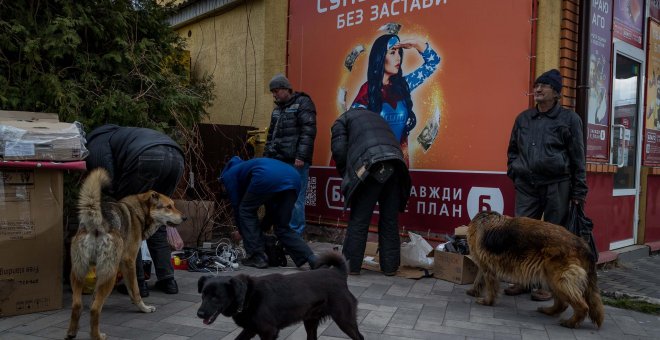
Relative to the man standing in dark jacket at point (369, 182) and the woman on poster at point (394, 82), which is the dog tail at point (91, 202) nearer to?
the man standing in dark jacket at point (369, 182)

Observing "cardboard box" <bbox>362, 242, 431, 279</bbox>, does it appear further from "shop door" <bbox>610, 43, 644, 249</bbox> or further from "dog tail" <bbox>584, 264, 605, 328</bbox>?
"shop door" <bbox>610, 43, 644, 249</bbox>

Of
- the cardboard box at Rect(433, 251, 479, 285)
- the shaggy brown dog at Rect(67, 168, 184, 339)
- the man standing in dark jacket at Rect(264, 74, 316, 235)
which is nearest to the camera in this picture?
the shaggy brown dog at Rect(67, 168, 184, 339)

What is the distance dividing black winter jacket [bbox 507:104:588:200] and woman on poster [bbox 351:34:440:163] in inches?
74.0

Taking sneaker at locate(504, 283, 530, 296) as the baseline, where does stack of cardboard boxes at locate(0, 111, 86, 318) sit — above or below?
above

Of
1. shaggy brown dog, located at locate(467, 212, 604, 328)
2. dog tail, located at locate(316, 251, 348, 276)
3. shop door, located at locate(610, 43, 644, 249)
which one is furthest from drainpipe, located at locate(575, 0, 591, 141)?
dog tail, located at locate(316, 251, 348, 276)

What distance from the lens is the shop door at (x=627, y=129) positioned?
259 inches

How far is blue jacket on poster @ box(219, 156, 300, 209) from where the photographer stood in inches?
221

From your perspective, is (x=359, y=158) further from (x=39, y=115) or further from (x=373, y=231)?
(x=39, y=115)

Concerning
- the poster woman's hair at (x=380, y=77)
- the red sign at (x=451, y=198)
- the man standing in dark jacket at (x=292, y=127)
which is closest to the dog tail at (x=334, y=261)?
the red sign at (x=451, y=198)

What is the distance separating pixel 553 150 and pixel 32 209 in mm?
4436

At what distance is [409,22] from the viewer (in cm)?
676

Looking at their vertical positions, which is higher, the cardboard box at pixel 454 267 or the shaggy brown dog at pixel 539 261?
the shaggy brown dog at pixel 539 261

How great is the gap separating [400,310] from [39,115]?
11.4 feet

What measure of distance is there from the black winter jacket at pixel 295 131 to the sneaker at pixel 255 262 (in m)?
1.45
